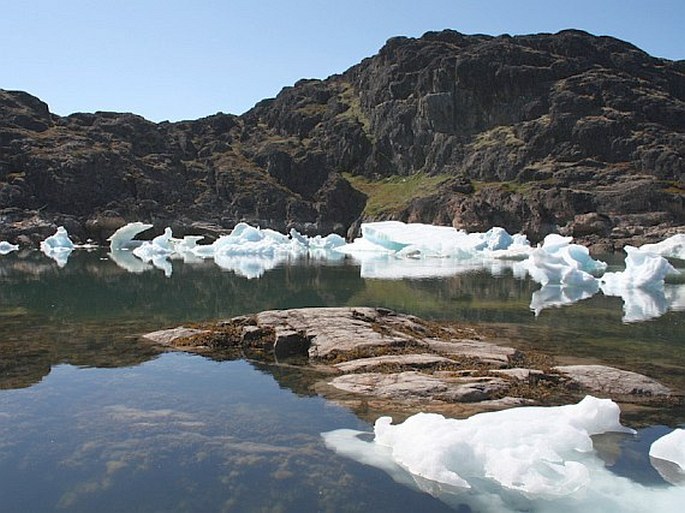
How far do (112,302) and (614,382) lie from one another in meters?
26.8

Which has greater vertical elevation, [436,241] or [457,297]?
[436,241]

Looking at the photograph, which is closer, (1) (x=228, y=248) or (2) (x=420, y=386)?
(2) (x=420, y=386)

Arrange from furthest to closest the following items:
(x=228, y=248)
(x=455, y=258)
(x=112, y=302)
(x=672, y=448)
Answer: (x=228, y=248)
(x=455, y=258)
(x=112, y=302)
(x=672, y=448)

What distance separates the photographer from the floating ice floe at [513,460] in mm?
9672

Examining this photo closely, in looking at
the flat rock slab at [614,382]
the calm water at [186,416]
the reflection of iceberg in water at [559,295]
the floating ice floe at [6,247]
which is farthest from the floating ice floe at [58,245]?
the flat rock slab at [614,382]

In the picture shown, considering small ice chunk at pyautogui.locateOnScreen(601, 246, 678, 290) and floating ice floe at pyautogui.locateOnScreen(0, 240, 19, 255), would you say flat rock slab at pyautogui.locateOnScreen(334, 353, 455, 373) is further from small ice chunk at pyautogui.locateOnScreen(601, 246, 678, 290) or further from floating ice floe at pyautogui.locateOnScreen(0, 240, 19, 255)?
floating ice floe at pyautogui.locateOnScreen(0, 240, 19, 255)

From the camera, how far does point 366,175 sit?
15438 centimetres

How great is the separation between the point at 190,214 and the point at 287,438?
12173 centimetres

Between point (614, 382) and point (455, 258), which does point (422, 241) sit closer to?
point (455, 258)

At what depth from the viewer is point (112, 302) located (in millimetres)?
35031

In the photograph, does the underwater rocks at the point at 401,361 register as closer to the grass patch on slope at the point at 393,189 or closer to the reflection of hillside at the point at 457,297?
the reflection of hillside at the point at 457,297

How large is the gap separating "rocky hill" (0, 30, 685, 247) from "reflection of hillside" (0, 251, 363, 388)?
5558 cm

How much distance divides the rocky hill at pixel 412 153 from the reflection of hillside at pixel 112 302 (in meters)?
55.6

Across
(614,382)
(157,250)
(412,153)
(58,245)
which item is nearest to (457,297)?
(614,382)
